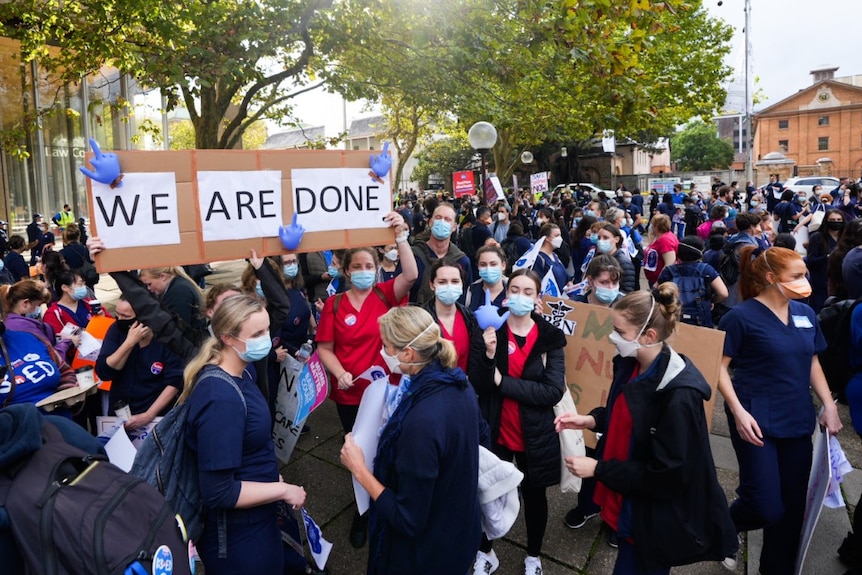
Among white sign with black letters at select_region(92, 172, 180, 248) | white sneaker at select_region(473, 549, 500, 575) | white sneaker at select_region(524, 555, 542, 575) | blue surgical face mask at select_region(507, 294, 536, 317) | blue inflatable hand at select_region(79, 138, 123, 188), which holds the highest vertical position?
blue inflatable hand at select_region(79, 138, 123, 188)

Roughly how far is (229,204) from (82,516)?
6.30 ft

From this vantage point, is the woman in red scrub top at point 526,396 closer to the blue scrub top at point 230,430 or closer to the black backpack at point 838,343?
the blue scrub top at point 230,430

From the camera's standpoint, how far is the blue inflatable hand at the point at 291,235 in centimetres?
317

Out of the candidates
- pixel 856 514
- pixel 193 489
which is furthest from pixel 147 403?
pixel 856 514

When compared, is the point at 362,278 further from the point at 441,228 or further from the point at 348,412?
the point at 441,228

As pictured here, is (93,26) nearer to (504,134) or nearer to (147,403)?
(147,403)

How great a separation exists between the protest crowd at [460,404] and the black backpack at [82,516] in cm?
4

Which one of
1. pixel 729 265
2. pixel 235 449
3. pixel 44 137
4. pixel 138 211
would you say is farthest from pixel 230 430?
pixel 44 137

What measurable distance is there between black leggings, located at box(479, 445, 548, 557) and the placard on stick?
147 cm

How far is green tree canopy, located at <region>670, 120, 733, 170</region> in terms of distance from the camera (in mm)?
76131

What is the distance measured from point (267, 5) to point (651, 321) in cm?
782

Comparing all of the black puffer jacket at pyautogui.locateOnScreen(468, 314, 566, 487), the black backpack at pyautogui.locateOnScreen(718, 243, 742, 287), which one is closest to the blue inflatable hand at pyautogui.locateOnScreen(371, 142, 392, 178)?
the black puffer jacket at pyautogui.locateOnScreen(468, 314, 566, 487)

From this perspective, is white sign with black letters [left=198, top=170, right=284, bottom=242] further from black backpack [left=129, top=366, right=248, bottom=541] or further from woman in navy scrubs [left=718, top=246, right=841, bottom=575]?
woman in navy scrubs [left=718, top=246, right=841, bottom=575]

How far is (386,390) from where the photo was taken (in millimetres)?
2402
